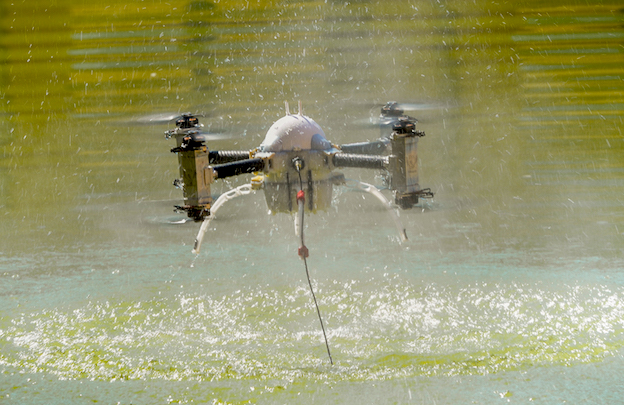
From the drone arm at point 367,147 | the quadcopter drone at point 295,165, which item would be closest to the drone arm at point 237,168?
the quadcopter drone at point 295,165

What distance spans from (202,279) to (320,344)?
24.6 inches

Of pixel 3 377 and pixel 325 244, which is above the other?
pixel 325 244

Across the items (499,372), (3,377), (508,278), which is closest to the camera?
(499,372)

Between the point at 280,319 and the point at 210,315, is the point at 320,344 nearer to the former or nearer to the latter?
the point at 280,319

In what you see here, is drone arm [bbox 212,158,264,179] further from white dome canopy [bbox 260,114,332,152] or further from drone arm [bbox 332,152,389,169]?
drone arm [bbox 332,152,389,169]

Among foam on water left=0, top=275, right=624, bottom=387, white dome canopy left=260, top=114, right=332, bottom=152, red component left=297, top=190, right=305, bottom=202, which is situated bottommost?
foam on water left=0, top=275, right=624, bottom=387

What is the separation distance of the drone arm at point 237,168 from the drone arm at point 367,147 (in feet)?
0.78

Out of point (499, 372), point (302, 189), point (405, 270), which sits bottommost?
point (499, 372)

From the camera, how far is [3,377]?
4.39ft

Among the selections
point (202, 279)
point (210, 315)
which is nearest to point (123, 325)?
point (210, 315)

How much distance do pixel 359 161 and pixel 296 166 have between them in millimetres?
137

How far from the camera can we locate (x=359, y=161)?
1.29 m

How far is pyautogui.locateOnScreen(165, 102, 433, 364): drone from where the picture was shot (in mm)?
1166

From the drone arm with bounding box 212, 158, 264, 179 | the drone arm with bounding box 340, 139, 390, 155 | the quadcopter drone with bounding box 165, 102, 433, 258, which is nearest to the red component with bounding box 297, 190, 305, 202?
the quadcopter drone with bounding box 165, 102, 433, 258
